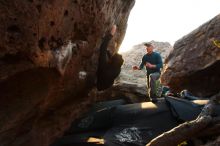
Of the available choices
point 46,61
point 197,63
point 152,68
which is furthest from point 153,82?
point 46,61

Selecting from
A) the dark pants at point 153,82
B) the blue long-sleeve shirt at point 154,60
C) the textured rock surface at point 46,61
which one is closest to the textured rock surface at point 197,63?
the blue long-sleeve shirt at point 154,60

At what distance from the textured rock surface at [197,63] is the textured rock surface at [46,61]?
6102 mm

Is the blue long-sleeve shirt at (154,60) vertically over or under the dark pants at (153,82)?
over

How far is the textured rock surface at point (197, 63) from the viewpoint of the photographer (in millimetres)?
16688

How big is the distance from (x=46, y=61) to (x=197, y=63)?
10.7 m

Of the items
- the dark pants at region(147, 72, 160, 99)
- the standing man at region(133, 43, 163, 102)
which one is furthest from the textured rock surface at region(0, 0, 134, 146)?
the dark pants at region(147, 72, 160, 99)

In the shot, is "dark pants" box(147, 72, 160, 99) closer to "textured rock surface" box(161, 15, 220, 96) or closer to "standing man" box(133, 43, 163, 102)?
"standing man" box(133, 43, 163, 102)

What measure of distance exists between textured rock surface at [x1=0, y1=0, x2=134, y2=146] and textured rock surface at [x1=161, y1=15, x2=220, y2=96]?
6102mm

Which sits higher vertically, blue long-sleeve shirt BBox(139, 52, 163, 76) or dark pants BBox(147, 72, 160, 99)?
blue long-sleeve shirt BBox(139, 52, 163, 76)

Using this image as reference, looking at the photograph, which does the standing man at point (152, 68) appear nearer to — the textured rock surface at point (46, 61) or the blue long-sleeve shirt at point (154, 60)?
the blue long-sleeve shirt at point (154, 60)

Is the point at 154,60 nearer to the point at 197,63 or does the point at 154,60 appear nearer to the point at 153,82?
the point at 153,82

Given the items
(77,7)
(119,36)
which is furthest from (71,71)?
(119,36)

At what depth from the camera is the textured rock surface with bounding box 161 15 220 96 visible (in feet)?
54.7

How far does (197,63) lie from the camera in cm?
1709
